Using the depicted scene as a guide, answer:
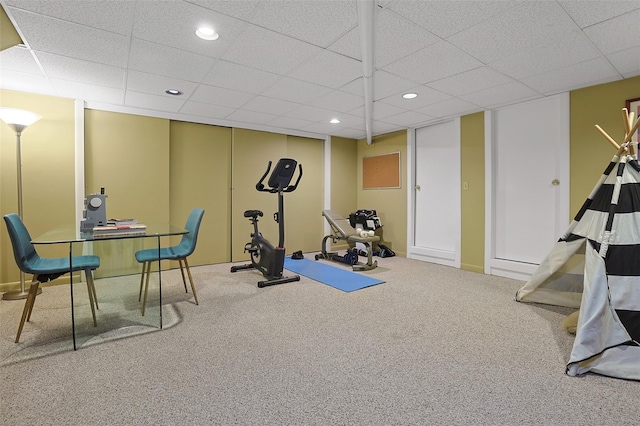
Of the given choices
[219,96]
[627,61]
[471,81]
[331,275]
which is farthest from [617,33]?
[219,96]

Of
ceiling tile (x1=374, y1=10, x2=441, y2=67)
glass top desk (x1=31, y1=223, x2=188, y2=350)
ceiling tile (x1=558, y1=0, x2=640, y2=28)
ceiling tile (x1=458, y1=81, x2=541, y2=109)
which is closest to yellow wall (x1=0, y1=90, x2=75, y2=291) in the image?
glass top desk (x1=31, y1=223, x2=188, y2=350)

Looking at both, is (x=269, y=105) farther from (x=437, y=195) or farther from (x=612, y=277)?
(x=612, y=277)

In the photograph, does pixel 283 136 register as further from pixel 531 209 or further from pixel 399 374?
pixel 399 374

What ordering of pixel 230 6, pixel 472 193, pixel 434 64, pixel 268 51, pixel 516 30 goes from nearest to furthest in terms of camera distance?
pixel 230 6 → pixel 516 30 → pixel 268 51 → pixel 434 64 → pixel 472 193

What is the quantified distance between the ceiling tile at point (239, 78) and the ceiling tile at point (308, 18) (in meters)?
0.82

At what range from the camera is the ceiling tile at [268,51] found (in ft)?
8.21

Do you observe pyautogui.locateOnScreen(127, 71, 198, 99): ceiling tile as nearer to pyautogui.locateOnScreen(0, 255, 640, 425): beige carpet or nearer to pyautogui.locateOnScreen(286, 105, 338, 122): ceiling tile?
pyautogui.locateOnScreen(286, 105, 338, 122): ceiling tile

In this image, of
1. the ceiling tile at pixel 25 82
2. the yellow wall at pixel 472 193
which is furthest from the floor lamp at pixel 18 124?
the yellow wall at pixel 472 193

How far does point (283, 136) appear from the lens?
5.80m

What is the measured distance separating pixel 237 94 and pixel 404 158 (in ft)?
10.8

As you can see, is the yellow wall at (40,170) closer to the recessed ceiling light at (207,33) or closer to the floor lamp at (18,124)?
the floor lamp at (18,124)

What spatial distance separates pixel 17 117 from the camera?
3.25m

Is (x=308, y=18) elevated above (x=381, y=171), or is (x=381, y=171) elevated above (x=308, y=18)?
(x=308, y=18)

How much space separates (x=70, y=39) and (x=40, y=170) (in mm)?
2103
